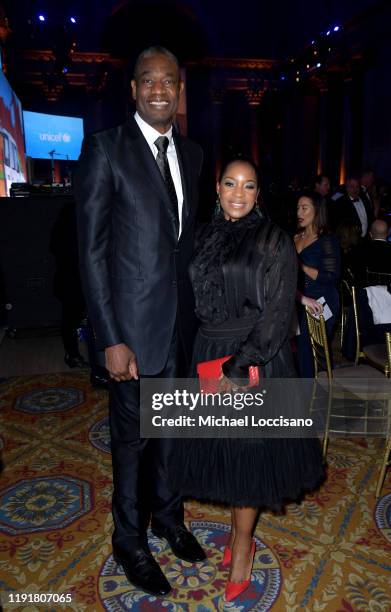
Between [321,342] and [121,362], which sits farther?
[321,342]

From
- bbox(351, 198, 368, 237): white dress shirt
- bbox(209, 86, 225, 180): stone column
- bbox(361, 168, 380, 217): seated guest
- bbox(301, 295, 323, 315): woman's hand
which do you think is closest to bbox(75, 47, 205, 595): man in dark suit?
bbox(301, 295, 323, 315): woman's hand

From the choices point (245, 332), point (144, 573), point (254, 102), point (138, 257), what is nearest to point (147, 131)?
point (138, 257)

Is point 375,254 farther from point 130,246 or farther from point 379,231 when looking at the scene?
point 130,246

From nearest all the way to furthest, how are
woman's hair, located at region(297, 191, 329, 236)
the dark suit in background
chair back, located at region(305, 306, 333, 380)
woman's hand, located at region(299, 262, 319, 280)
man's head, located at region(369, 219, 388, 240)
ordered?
chair back, located at region(305, 306, 333, 380) < woman's hand, located at region(299, 262, 319, 280) < woman's hair, located at region(297, 191, 329, 236) < the dark suit in background < man's head, located at region(369, 219, 388, 240)

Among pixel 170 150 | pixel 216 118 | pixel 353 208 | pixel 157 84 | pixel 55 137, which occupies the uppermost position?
pixel 216 118

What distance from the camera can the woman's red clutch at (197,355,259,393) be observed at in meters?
1.81

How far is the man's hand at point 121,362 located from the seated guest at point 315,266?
205cm

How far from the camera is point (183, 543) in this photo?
2213mm

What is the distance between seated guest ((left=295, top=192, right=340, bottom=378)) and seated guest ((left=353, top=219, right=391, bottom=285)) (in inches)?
51.9

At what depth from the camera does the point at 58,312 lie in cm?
591

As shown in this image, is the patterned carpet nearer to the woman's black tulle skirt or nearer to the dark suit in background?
the woman's black tulle skirt

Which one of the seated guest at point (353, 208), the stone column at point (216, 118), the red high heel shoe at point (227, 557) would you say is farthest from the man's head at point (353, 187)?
the stone column at point (216, 118)

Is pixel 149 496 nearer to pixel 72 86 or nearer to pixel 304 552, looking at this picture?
pixel 304 552

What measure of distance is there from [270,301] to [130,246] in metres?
0.57
